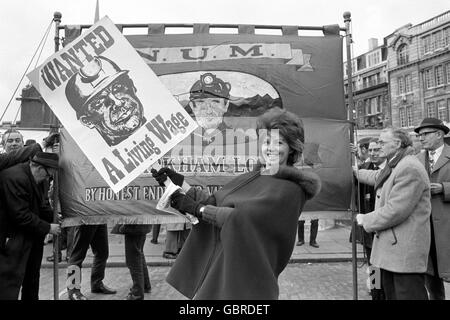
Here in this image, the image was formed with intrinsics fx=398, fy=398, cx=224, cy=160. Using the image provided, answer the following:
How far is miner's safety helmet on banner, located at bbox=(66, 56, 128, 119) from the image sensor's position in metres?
3.59

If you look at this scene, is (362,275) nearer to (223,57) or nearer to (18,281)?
(223,57)

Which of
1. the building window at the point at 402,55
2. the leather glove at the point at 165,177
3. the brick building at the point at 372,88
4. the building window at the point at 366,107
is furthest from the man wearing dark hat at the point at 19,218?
the building window at the point at 366,107

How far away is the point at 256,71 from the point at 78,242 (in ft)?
10.7

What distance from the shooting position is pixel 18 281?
12.9 ft

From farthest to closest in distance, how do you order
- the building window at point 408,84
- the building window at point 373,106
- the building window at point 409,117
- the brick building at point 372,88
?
the building window at point 373,106
the brick building at point 372,88
the building window at point 408,84
the building window at point 409,117

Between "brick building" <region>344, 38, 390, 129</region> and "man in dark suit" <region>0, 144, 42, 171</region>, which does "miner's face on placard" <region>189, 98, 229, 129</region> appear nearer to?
"man in dark suit" <region>0, 144, 42, 171</region>

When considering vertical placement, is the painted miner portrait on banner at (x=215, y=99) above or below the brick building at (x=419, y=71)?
below

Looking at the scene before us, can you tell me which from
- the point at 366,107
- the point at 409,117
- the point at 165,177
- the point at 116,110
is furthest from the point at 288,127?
the point at 366,107

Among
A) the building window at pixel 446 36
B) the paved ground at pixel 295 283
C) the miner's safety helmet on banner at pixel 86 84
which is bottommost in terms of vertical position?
the paved ground at pixel 295 283

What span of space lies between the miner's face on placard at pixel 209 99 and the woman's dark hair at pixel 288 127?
2.14 meters

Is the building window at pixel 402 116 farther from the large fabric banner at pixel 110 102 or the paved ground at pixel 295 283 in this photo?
the large fabric banner at pixel 110 102

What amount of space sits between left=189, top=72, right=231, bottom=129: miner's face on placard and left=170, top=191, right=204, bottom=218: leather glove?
2079mm

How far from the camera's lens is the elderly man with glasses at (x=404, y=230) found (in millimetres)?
3506

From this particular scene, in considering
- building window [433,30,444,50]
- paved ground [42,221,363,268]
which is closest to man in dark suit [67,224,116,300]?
paved ground [42,221,363,268]
